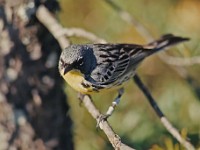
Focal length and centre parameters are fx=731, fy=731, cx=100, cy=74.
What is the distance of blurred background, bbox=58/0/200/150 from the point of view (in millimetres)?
3598

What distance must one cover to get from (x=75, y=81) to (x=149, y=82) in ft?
3.70

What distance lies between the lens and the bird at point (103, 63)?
A: 3.60 m

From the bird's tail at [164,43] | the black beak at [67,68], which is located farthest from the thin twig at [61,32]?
the bird's tail at [164,43]

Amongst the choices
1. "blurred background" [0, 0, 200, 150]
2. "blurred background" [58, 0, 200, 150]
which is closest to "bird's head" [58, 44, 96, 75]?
"blurred background" [0, 0, 200, 150]

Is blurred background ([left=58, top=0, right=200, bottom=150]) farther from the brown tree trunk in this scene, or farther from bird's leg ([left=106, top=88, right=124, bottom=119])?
the brown tree trunk

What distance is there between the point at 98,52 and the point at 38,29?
40cm

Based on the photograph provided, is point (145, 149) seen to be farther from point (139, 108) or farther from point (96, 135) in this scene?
point (139, 108)

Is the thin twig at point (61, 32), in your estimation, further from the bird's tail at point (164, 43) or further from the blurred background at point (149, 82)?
the bird's tail at point (164, 43)

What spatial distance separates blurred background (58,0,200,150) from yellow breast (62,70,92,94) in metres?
0.22

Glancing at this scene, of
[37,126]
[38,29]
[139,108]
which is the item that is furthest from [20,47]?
[139,108]

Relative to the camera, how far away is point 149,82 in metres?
4.71

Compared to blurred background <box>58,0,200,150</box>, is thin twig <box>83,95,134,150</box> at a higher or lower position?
lower

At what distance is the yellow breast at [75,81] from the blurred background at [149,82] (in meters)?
0.22

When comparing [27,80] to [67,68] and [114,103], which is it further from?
[114,103]
